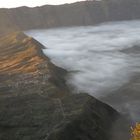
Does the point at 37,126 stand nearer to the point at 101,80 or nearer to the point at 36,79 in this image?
the point at 36,79

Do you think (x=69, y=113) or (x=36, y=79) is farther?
(x=36, y=79)

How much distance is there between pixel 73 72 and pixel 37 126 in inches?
2188

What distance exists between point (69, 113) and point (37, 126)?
5.03 metres

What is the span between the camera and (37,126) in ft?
141

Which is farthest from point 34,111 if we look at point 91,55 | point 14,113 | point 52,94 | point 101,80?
point 91,55

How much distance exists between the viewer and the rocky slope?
41844 mm

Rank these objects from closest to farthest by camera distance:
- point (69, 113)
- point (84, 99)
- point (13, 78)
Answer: point (69, 113) < point (84, 99) < point (13, 78)

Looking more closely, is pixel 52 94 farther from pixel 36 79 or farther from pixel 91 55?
pixel 91 55

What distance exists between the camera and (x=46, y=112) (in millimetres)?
46594

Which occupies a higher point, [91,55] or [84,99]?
[84,99]

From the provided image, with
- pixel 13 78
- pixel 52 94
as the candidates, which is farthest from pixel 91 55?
pixel 52 94

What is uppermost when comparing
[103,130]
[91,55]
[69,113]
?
[69,113]

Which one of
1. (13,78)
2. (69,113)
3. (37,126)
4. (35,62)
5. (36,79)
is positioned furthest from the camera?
(35,62)

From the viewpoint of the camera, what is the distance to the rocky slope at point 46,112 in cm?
4184
